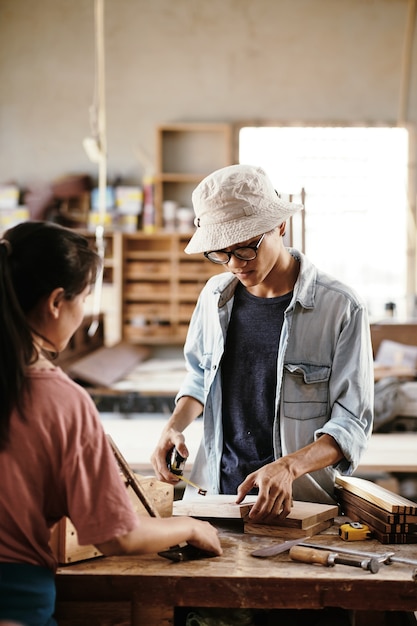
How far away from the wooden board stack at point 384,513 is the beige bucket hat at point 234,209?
2.51 feet

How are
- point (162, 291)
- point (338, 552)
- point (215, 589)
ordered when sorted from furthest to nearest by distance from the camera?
point (162, 291), point (338, 552), point (215, 589)

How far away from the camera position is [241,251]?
2.11 metres

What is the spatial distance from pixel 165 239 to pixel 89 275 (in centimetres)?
770

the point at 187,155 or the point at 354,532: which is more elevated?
the point at 187,155

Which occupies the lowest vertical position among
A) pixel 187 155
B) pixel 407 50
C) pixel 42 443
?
pixel 42 443

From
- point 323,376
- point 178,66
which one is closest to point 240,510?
point 323,376

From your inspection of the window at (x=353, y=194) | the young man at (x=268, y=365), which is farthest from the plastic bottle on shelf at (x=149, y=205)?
the young man at (x=268, y=365)

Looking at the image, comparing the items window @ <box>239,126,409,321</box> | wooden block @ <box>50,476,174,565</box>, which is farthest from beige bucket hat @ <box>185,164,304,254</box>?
window @ <box>239,126,409,321</box>

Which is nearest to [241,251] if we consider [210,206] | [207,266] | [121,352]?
[210,206]

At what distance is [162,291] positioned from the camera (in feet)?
28.5

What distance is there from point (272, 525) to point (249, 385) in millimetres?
517

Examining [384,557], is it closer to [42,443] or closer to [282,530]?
[282,530]

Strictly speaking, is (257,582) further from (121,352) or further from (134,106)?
(134,106)

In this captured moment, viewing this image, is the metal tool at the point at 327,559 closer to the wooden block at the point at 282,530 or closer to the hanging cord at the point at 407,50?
the wooden block at the point at 282,530
